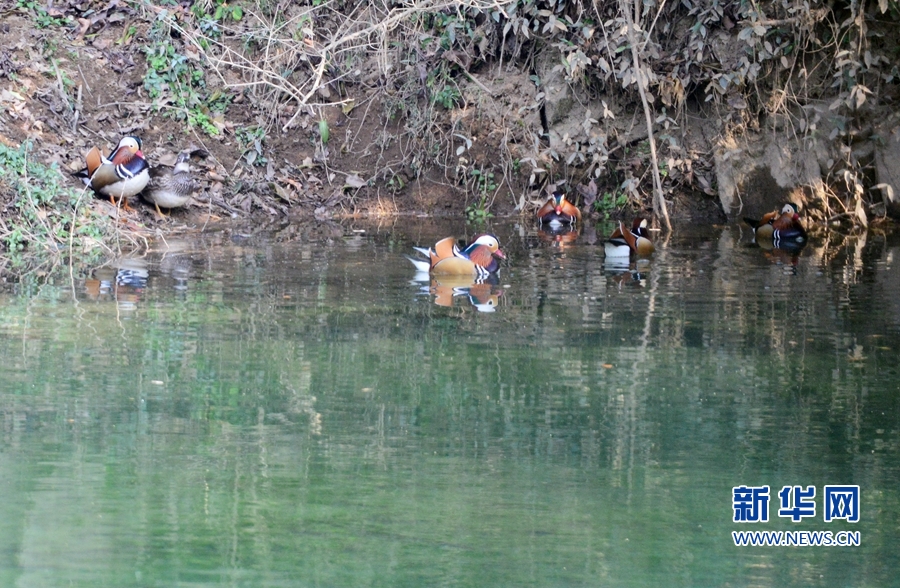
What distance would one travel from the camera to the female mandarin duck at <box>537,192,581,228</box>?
507 inches

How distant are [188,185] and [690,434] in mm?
8074

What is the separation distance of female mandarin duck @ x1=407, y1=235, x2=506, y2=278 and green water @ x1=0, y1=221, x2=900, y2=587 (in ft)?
1.05

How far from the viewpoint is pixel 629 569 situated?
3.78 metres

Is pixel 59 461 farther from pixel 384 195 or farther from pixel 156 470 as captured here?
pixel 384 195

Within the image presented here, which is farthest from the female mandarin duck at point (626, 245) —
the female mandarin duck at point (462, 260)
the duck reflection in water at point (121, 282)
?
the duck reflection in water at point (121, 282)

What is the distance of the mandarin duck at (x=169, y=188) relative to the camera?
1197 centimetres

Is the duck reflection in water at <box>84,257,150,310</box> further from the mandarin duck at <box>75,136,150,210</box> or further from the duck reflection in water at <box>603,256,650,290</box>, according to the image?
the duck reflection in water at <box>603,256,650,290</box>

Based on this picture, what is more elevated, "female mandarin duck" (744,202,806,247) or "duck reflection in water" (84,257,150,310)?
"female mandarin duck" (744,202,806,247)

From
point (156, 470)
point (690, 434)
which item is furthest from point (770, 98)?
point (156, 470)

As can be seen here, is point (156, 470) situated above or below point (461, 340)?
below

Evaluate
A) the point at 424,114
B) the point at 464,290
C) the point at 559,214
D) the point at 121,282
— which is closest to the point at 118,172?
the point at 121,282

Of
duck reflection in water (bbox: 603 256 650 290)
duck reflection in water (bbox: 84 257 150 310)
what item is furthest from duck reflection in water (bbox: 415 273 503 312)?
duck reflection in water (bbox: 84 257 150 310)

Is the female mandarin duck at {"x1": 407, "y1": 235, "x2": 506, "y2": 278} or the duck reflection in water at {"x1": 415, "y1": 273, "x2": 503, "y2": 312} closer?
the duck reflection in water at {"x1": 415, "y1": 273, "x2": 503, "y2": 312}

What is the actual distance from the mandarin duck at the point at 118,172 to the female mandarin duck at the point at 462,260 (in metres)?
3.64
